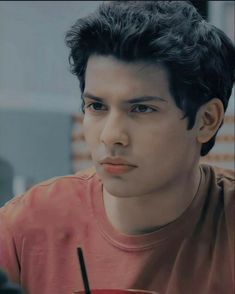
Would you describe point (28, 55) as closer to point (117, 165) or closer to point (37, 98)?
point (37, 98)

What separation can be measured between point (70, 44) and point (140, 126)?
0.20m

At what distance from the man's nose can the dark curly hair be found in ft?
0.31

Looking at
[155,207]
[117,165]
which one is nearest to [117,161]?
[117,165]

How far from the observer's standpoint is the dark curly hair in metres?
1.02

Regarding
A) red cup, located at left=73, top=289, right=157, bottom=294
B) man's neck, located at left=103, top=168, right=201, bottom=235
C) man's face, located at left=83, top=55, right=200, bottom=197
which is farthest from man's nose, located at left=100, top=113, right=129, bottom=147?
red cup, located at left=73, top=289, right=157, bottom=294

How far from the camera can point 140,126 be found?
1045 mm

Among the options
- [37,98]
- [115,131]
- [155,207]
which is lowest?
[155,207]

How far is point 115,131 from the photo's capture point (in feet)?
3.38

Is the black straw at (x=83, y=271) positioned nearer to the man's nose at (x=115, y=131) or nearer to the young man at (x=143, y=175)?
the young man at (x=143, y=175)

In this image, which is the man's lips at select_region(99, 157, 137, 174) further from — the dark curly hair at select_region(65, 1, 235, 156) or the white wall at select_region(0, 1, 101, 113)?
the white wall at select_region(0, 1, 101, 113)

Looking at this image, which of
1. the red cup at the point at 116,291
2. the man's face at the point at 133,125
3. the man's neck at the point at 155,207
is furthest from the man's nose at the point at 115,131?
the red cup at the point at 116,291

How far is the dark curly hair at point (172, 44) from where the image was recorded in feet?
3.34

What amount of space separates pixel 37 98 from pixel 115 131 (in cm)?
36

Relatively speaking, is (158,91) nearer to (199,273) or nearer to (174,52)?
(174,52)
